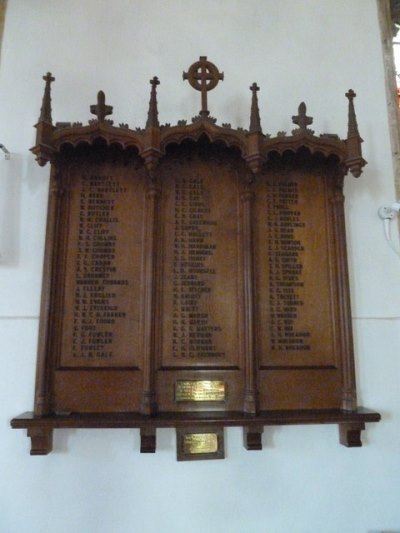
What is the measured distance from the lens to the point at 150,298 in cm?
209

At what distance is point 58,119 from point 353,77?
1.92 m

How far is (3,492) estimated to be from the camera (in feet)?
6.50

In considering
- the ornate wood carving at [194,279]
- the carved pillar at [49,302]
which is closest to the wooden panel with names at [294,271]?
the ornate wood carving at [194,279]

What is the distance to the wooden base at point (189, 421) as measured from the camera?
189 cm

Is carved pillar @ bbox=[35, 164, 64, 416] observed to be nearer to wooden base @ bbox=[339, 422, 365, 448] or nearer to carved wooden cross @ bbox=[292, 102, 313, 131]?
carved wooden cross @ bbox=[292, 102, 313, 131]

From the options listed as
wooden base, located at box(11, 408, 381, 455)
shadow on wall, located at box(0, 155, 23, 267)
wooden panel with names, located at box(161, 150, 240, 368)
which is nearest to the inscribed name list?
wooden panel with names, located at box(161, 150, 240, 368)

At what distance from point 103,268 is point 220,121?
1.16 metres

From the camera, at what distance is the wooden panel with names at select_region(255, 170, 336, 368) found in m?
2.17

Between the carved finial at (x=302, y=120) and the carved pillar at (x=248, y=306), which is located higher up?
the carved finial at (x=302, y=120)

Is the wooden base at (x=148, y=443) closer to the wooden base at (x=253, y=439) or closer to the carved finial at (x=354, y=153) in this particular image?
the wooden base at (x=253, y=439)

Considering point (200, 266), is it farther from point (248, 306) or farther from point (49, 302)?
point (49, 302)

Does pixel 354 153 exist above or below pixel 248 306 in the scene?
above

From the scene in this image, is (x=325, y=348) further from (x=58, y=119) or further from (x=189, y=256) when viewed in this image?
(x=58, y=119)

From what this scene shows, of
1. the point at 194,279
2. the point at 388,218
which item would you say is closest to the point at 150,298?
the point at 194,279
